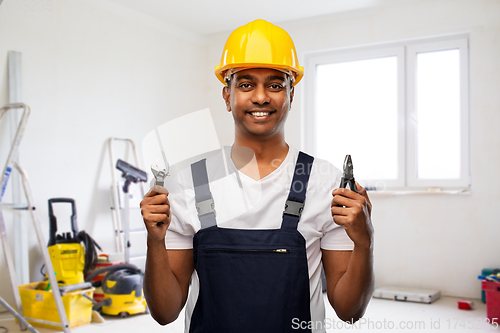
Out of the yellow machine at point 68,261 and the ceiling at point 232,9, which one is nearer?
the yellow machine at point 68,261

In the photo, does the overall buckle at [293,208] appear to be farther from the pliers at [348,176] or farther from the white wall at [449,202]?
the white wall at [449,202]

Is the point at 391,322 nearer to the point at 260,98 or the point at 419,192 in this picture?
the point at 419,192

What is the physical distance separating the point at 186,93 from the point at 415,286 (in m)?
3.08

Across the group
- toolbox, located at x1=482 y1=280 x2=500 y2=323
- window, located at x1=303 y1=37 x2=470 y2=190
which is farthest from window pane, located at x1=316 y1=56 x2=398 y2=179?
toolbox, located at x1=482 y1=280 x2=500 y2=323

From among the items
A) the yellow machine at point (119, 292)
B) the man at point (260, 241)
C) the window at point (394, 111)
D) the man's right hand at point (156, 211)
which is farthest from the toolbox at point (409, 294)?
the man's right hand at point (156, 211)

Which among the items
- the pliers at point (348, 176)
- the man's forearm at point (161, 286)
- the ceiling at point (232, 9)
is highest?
the ceiling at point (232, 9)

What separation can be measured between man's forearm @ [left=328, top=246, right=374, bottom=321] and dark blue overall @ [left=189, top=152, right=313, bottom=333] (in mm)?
83

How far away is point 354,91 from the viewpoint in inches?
183

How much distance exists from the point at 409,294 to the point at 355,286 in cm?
314

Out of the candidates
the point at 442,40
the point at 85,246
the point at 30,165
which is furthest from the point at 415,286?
the point at 30,165

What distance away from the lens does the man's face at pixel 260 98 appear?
3.64 ft

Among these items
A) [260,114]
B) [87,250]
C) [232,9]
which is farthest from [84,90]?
[260,114]

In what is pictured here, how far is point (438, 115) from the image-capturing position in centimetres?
427

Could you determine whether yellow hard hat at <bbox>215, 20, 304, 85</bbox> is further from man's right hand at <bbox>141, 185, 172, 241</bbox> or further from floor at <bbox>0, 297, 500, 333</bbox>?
floor at <bbox>0, 297, 500, 333</bbox>
